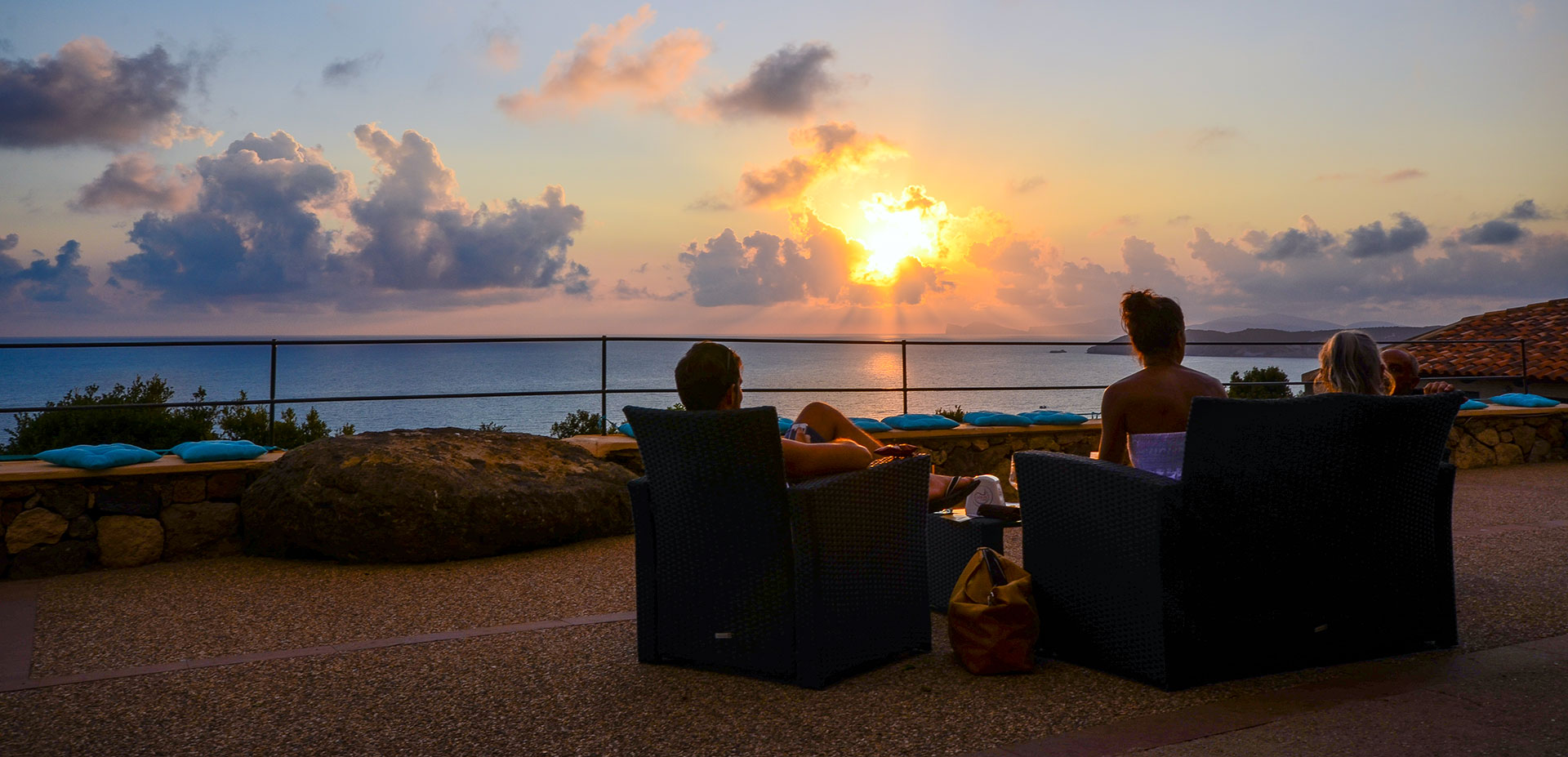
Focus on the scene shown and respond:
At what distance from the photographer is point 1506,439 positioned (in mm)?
7641

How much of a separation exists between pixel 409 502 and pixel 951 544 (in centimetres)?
229

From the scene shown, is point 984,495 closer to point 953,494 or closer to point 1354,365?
point 953,494

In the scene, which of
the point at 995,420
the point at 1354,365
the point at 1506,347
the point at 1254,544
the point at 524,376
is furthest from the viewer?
the point at 524,376

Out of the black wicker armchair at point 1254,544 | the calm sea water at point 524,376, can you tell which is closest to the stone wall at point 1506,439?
the black wicker armchair at point 1254,544

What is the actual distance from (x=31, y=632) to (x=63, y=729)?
1.16 meters

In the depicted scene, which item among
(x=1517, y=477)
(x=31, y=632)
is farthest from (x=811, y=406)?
(x=1517, y=477)

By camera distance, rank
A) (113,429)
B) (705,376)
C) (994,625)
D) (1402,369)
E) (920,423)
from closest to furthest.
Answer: (994,625) < (705,376) < (1402,369) < (920,423) < (113,429)

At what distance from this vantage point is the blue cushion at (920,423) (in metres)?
5.98

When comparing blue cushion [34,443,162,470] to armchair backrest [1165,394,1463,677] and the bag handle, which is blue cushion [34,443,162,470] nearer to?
the bag handle

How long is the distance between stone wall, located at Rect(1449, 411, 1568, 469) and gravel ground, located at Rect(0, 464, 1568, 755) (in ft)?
14.2

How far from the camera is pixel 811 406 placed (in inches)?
126

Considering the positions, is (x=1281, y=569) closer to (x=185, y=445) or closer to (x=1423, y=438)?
(x=1423, y=438)

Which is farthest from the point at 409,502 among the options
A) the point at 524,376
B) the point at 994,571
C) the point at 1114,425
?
the point at 524,376

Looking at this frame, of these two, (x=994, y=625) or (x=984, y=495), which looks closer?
(x=994, y=625)
